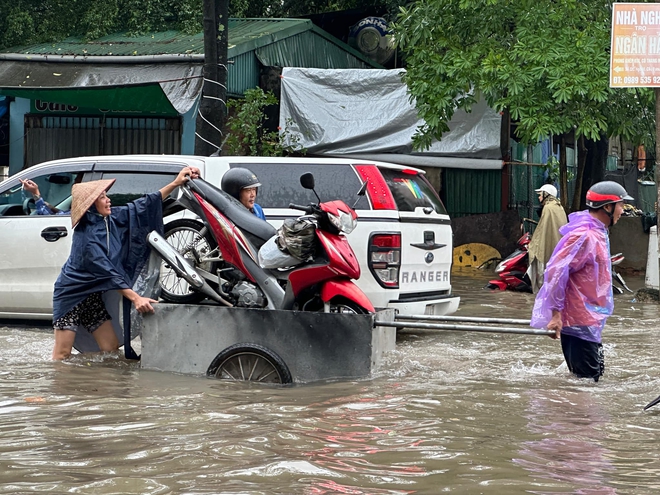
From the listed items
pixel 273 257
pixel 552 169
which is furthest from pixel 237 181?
pixel 552 169

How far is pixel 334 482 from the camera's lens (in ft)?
13.9

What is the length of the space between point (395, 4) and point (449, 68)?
5955 mm

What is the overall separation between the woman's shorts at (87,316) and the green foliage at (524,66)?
8.43 m

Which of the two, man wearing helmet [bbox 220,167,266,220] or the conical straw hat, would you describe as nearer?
the conical straw hat

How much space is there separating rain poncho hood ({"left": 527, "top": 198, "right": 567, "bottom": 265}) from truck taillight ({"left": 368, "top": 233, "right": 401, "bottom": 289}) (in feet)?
17.9

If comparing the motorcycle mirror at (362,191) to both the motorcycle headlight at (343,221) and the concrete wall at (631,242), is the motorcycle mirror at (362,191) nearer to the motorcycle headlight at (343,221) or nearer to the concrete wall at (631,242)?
the motorcycle headlight at (343,221)

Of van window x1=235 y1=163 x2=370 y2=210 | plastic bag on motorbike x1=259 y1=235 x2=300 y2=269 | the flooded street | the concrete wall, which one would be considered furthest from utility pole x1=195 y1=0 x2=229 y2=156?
the concrete wall

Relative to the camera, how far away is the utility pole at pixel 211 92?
12570mm

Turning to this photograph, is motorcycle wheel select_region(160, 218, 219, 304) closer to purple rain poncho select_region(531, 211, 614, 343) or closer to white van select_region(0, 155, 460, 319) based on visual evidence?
Answer: white van select_region(0, 155, 460, 319)

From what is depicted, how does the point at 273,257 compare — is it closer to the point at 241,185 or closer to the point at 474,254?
the point at 241,185

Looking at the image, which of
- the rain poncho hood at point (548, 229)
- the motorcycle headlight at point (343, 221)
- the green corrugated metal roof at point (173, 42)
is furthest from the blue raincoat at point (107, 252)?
the green corrugated metal roof at point (173, 42)

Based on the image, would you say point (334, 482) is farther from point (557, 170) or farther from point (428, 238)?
point (557, 170)

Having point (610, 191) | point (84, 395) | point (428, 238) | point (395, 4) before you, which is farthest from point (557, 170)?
point (84, 395)

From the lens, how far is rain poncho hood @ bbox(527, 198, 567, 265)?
13.3m
